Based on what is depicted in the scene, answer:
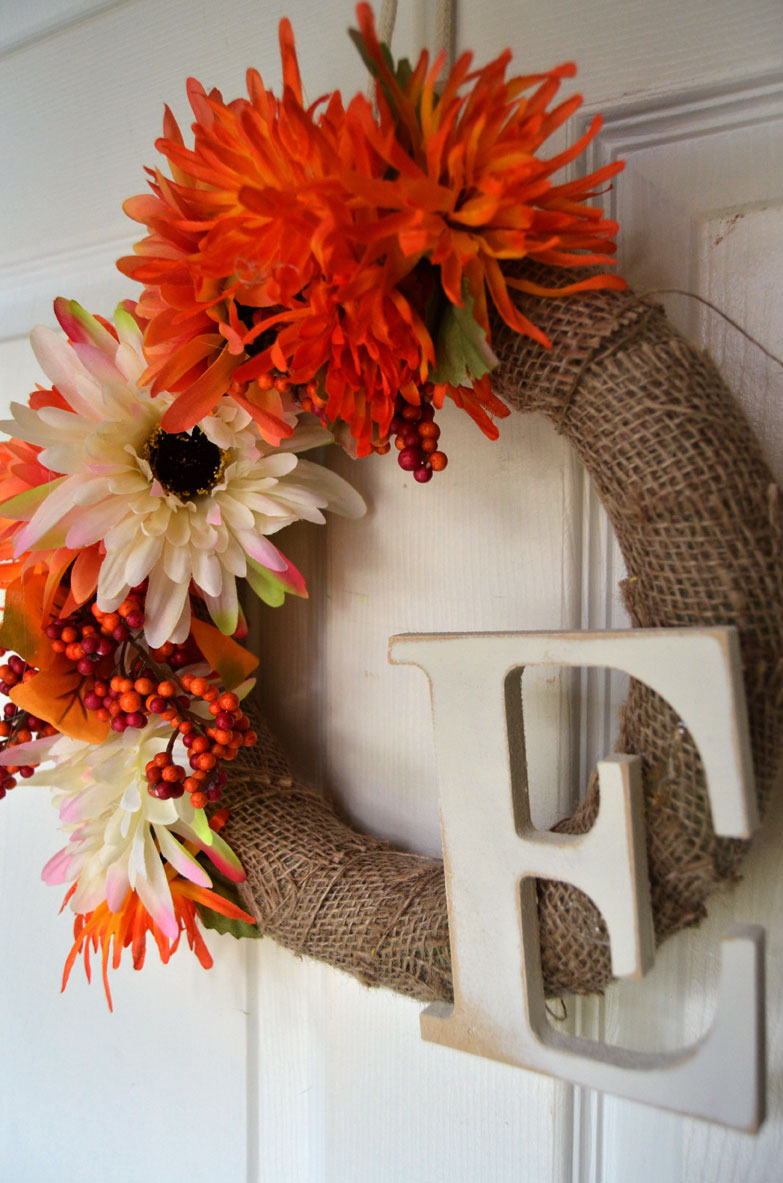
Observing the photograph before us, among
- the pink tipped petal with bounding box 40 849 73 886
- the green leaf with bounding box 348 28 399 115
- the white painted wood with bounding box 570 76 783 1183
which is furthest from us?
the pink tipped petal with bounding box 40 849 73 886

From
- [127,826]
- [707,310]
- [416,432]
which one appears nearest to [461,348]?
[416,432]

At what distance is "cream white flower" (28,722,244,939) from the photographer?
0.56 meters

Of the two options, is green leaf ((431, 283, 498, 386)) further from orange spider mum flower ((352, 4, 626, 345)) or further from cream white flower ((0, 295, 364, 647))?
cream white flower ((0, 295, 364, 647))

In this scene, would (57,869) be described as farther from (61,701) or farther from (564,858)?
(564,858)

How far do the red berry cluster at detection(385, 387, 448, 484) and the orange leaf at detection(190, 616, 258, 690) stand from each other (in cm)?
19

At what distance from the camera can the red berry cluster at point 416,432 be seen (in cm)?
50

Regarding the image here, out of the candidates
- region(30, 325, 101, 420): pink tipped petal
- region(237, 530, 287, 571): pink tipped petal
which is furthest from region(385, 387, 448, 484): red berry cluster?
region(30, 325, 101, 420): pink tipped petal

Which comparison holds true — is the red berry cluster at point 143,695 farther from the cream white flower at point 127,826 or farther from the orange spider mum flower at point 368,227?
the orange spider mum flower at point 368,227

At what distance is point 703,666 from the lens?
1.27 ft

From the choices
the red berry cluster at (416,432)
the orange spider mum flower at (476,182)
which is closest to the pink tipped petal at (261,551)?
the red berry cluster at (416,432)

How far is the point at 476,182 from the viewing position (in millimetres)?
393

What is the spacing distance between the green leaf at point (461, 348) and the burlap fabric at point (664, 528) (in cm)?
3

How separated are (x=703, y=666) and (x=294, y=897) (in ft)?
1.04

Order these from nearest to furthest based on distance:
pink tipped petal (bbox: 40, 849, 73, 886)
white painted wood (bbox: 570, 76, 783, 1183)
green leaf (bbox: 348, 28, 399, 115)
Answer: green leaf (bbox: 348, 28, 399, 115)
white painted wood (bbox: 570, 76, 783, 1183)
pink tipped petal (bbox: 40, 849, 73, 886)
